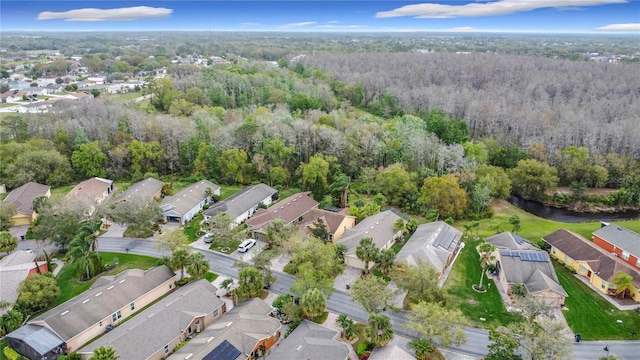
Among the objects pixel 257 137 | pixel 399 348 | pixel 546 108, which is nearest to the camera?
pixel 399 348

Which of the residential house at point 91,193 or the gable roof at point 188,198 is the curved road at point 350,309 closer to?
the residential house at point 91,193

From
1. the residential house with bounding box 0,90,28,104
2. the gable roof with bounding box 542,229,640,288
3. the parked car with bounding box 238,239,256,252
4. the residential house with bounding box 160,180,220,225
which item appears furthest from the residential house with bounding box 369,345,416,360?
the residential house with bounding box 0,90,28,104

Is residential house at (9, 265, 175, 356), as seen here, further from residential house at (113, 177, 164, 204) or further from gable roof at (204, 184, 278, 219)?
residential house at (113, 177, 164, 204)

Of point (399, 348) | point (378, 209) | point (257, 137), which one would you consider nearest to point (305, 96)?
point (257, 137)

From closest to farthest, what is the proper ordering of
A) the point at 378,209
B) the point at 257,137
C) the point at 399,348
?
the point at 399,348, the point at 378,209, the point at 257,137

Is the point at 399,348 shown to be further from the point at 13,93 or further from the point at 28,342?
the point at 13,93

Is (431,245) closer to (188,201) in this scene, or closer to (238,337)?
(238,337)

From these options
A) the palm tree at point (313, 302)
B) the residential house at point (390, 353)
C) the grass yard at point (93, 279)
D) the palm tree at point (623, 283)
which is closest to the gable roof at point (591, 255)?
the palm tree at point (623, 283)

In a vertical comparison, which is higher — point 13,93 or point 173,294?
point 13,93
